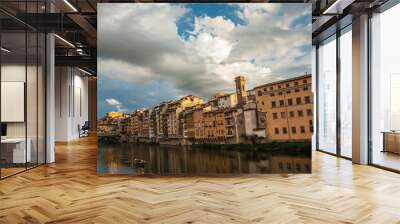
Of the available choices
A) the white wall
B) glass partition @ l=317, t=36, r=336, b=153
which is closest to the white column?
glass partition @ l=317, t=36, r=336, b=153

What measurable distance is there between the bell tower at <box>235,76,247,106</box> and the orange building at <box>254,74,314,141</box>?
0.69 feet

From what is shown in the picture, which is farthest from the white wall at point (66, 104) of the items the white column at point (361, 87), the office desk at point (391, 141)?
the office desk at point (391, 141)

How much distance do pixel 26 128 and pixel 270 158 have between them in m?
4.43

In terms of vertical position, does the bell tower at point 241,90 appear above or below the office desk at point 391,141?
above

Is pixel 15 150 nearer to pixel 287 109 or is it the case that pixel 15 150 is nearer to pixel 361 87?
pixel 287 109

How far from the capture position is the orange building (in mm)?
6066

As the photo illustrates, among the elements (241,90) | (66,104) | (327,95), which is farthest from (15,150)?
(66,104)

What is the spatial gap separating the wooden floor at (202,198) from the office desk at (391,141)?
0.60 metres

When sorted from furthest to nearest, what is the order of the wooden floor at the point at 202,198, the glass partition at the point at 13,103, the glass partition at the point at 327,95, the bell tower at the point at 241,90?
the glass partition at the point at 327,95, the bell tower at the point at 241,90, the glass partition at the point at 13,103, the wooden floor at the point at 202,198

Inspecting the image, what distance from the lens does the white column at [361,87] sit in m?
7.50

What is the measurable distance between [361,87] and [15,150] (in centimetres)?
675

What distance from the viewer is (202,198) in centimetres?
462

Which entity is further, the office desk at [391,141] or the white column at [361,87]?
the white column at [361,87]

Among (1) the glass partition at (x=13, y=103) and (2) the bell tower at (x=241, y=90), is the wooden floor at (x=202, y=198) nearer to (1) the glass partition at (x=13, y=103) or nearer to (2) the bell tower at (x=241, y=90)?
(1) the glass partition at (x=13, y=103)
